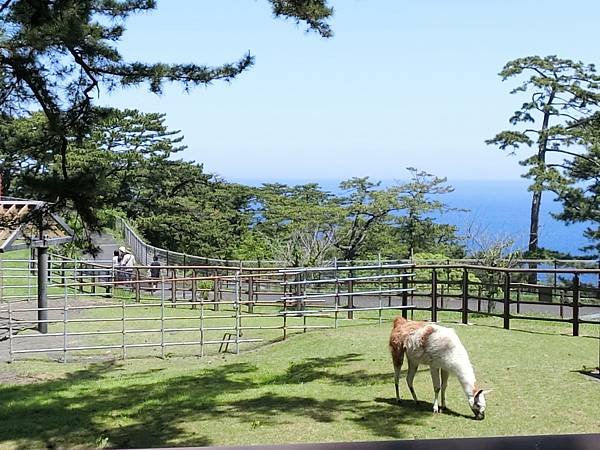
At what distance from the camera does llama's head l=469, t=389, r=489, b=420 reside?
631 centimetres

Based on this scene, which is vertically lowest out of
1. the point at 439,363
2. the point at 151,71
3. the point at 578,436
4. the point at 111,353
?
the point at 111,353

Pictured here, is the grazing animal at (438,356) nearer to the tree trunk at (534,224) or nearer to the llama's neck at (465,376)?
the llama's neck at (465,376)

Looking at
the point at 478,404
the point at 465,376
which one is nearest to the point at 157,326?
the point at 465,376

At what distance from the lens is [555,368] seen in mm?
8344

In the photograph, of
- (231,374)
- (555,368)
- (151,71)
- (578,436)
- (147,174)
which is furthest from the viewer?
(147,174)

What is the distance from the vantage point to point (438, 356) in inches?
259

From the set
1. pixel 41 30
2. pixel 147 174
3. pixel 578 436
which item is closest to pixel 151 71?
pixel 41 30

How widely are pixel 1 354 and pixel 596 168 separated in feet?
69.4

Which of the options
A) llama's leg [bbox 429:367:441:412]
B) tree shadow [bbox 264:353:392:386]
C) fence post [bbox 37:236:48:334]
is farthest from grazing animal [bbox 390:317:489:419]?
fence post [bbox 37:236:48:334]

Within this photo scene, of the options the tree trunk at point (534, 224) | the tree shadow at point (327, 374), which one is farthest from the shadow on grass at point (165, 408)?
the tree trunk at point (534, 224)

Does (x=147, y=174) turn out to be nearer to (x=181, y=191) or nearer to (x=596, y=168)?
(x=181, y=191)

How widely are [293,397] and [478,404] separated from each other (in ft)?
6.74

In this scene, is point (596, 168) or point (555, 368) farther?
point (596, 168)

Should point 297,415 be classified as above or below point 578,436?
below
